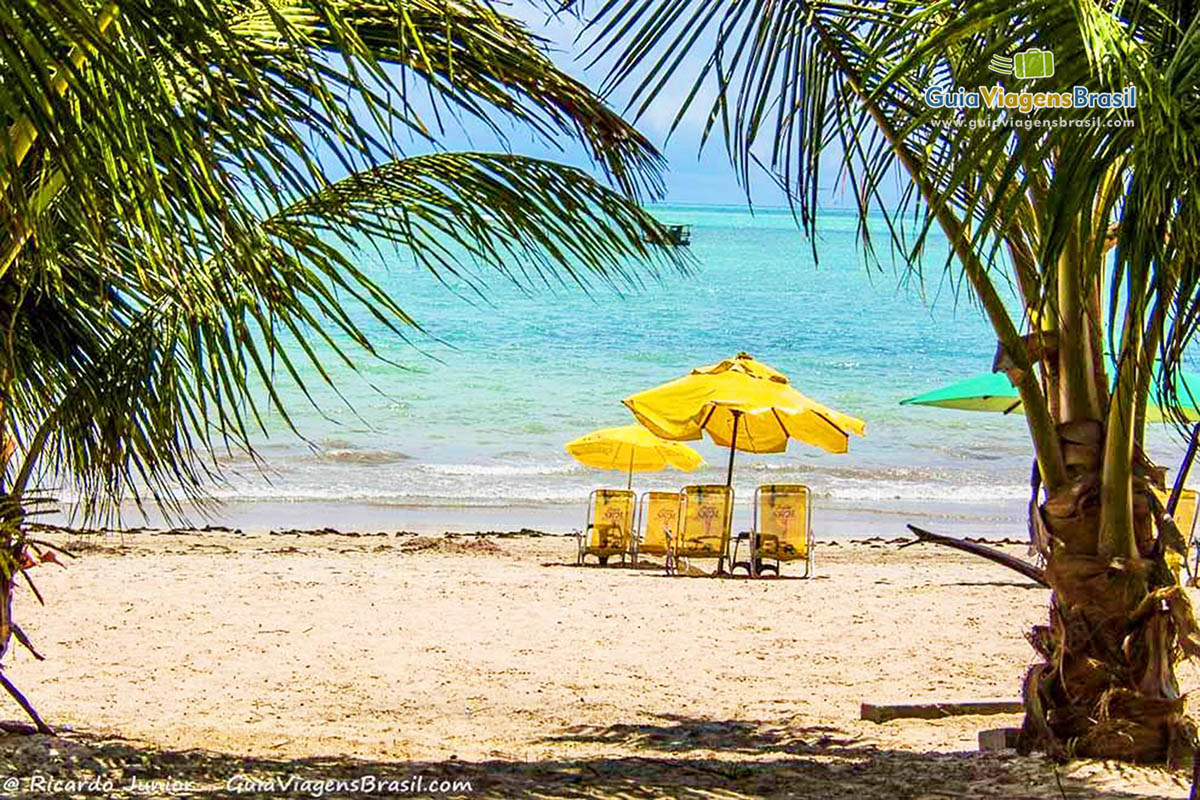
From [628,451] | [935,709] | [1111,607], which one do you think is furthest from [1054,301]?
[628,451]

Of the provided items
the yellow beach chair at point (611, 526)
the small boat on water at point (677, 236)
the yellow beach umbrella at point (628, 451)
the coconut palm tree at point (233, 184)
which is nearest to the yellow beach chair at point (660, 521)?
the yellow beach chair at point (611, 526)

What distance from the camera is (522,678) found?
20.9 feet

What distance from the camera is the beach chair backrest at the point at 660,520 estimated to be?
11.9 m

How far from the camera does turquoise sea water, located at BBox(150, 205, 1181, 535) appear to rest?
17.2 metres

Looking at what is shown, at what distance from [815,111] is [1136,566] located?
1.59 metres

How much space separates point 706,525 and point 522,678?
547 cm

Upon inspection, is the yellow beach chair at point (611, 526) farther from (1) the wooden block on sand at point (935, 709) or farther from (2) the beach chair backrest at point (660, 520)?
(1) the wooden block on sand at point (935, 709)

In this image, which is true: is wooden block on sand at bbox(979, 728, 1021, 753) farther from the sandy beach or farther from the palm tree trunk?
the palm tree trunk

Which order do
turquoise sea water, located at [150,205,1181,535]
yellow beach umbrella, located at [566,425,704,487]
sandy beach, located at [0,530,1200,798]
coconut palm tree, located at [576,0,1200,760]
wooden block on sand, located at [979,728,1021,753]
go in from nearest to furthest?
coconut palm tree, located at [576,0,1200,760]
sandy beach, located at [0,530,1200,798]
wooden block on sand, located at [979,728,1021,753]
yellow beach umbrella, located at [566,425,704,487]
turquoise sea water, located at [150,205,1181,535]

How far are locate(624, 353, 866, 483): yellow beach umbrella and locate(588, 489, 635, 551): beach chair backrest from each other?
788 mm

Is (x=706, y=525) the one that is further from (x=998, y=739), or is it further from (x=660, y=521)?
(x=998, y=739)

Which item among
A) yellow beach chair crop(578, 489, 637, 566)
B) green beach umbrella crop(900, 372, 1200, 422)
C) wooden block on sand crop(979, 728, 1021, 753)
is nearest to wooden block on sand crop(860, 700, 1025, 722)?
wooden block on sand crop(979, 728, 1021, 753)

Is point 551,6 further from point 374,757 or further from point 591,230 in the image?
point 374,757

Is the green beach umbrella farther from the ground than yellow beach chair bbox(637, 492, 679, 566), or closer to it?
farther from the ground
